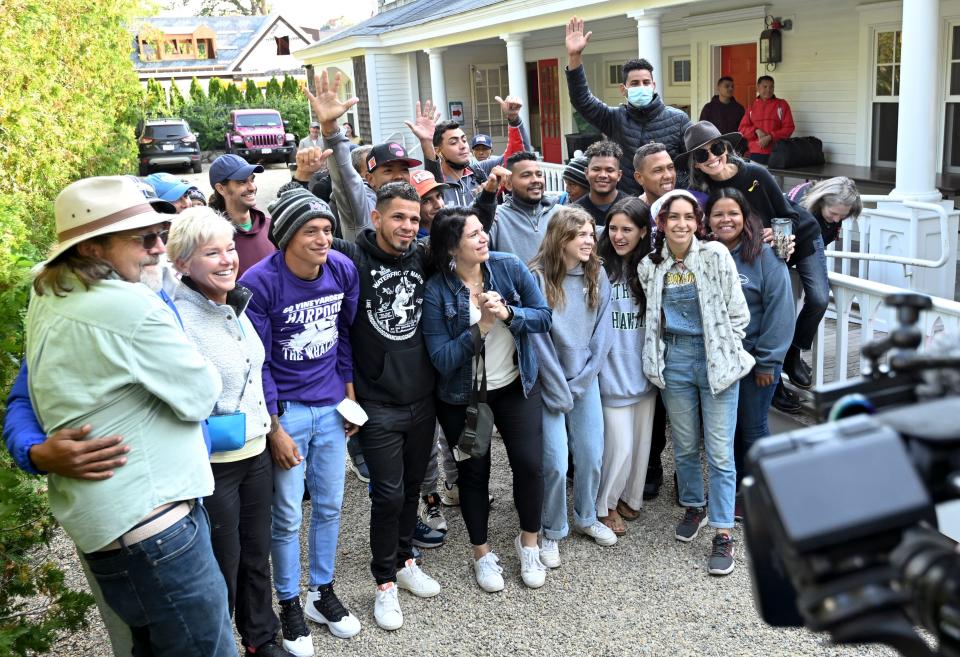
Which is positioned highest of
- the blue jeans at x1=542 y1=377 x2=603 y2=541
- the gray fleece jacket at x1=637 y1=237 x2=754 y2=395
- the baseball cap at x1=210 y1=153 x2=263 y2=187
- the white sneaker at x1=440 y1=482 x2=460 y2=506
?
the baseball cap at x1=210 y1=153 x2=263 y2=187

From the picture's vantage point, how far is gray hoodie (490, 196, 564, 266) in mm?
4391

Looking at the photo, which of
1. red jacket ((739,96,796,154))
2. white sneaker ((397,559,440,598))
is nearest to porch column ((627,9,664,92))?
red jacket ((739,96,796,154))

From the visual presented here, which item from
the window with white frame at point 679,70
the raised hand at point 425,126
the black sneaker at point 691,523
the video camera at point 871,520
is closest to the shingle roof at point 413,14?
the window with white frame at point 679,70

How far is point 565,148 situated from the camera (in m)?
17.8

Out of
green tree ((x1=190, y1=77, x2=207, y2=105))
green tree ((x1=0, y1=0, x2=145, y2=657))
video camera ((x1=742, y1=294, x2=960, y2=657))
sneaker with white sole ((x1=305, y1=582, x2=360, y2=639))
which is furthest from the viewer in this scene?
green tree ((x1=190, y1=77, x2=207, y2=105))

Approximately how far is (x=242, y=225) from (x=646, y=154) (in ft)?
7.04

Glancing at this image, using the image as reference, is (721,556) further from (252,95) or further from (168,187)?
(252,95)

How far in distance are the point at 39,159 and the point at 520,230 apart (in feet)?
10.3

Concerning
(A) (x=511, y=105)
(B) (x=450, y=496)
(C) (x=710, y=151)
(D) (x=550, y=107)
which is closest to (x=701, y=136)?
(C) (x=710, y=151)

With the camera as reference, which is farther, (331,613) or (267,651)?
(331,613)

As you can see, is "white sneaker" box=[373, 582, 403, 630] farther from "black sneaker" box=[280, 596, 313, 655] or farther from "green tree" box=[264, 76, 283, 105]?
"green tree" box=[264, 76, 283, 105]

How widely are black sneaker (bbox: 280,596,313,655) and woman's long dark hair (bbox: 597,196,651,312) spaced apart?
2135 mm

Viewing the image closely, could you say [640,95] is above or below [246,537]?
above

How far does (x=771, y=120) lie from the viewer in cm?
1052
